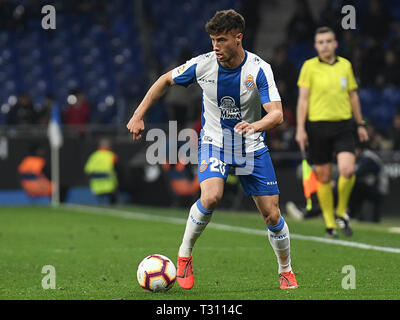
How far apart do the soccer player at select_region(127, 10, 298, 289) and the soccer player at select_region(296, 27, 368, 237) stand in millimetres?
3607

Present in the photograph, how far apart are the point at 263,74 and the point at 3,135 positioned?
41.8 ft

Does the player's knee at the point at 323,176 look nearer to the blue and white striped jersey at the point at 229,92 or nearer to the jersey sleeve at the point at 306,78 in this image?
the jersey sleeve at the point at 306,78

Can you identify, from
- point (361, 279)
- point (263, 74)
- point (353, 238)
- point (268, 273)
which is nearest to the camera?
point (263, 74)

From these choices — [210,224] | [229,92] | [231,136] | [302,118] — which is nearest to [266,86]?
[229,92]

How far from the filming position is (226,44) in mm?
6203

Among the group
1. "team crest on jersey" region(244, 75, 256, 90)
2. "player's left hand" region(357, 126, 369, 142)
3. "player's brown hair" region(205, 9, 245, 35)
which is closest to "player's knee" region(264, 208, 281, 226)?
"team crest on jersey" region(244, 75, 256, 90)

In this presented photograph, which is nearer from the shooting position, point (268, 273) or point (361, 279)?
point (361, 279)

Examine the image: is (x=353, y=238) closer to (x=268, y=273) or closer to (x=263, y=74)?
(x=268, y=273)

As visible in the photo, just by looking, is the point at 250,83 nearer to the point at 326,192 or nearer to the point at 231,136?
the point at 231,136

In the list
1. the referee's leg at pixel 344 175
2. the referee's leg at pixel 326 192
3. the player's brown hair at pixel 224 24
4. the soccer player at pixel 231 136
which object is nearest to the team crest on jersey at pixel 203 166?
the soccer player at pixel 231 136

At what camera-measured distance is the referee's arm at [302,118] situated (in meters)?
10.0

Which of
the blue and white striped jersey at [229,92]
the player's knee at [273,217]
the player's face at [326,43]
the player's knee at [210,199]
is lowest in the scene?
the player's knee at [273,217]
